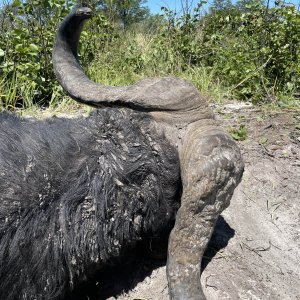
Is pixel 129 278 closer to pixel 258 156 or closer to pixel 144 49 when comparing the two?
pixel 258 156

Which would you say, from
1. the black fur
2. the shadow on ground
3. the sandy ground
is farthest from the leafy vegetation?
the black fur

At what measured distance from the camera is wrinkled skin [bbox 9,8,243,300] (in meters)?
1.99

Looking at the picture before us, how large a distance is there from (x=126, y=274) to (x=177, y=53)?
5.12m

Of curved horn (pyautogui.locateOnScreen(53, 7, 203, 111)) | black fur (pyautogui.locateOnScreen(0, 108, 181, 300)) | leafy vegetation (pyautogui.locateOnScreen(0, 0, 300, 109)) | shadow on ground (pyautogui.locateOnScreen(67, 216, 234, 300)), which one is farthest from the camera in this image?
leafy vegetation (pyautogui.locateOnScreen(0, 0, 300, 109))

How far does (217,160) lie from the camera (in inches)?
77.5

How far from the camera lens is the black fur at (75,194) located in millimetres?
1765

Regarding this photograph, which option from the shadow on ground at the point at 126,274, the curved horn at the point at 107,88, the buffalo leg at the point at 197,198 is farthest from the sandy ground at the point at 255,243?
the curved horn at the point at 107,88

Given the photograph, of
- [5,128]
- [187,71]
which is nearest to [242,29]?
[187,71]

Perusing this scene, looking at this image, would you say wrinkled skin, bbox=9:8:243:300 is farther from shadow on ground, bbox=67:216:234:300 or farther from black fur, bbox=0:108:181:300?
shadow on ground, bbox=67:216:234:300

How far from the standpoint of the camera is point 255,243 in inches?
113

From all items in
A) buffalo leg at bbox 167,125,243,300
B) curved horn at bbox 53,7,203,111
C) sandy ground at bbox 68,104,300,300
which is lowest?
sandy ground at bbox 68,104,300,300

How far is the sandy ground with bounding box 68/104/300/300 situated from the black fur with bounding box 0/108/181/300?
0.37m

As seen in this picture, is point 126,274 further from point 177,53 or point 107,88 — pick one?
point 177,53

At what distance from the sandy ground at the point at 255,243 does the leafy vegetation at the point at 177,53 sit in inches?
20.7
